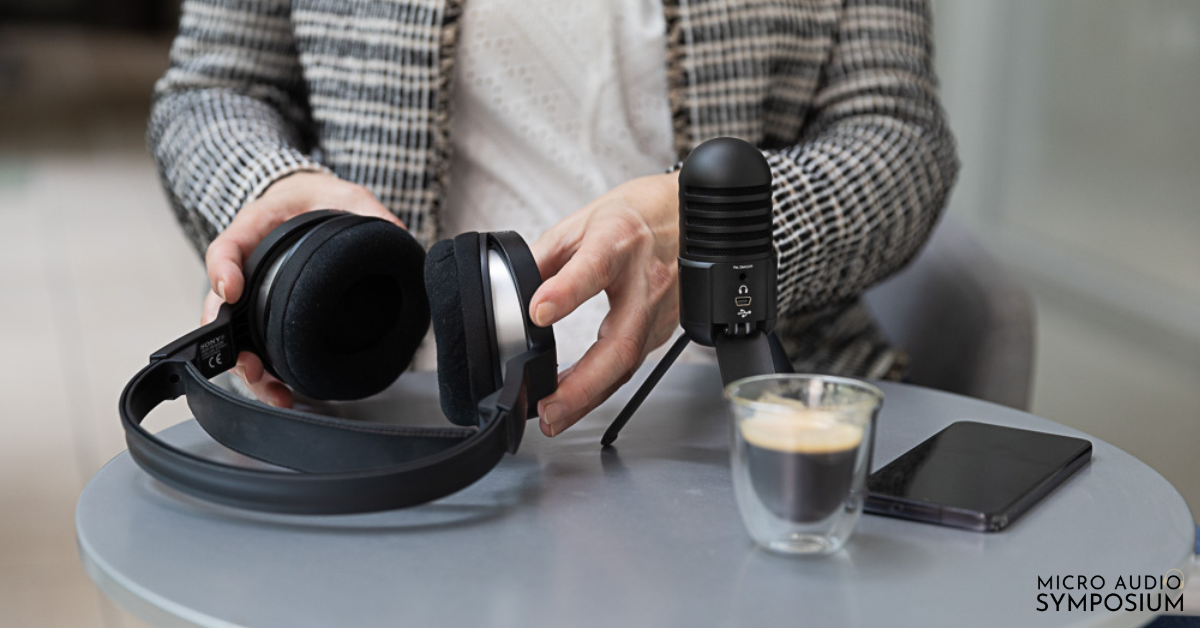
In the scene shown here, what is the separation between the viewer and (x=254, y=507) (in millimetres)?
479

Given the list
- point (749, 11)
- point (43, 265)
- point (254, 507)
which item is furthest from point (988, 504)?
point (43, 265)

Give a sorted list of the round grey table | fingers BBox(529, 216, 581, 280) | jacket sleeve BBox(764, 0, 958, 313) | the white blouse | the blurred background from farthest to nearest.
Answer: the blurred background
the white blouse
jacket sleeve BBox(764, 0, 958, 313)
fingers BBox(529, 216, 581, 280)
the round grey table

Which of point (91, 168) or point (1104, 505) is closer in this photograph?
point (1104, 505)

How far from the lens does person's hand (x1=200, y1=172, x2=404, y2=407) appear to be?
662mm

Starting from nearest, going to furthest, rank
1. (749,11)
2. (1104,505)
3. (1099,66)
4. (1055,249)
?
(1104,505) → (749,11) → (1099,66) → (1055,249)

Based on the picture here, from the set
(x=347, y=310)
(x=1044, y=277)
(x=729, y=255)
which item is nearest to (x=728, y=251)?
(x=729, y=255)

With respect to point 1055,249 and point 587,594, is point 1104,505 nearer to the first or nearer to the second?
point 587,594

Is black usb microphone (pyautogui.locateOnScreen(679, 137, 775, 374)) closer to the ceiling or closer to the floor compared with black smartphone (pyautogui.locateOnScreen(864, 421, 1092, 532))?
closer to the ceiling

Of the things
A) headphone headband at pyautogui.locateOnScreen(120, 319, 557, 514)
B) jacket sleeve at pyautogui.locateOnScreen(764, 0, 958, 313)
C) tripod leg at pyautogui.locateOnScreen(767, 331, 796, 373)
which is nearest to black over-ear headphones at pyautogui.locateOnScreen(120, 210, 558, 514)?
headphone headband at pyautogui.locateOnScreen(120, 319, 557, 514)

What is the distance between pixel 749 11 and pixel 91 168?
501 cm

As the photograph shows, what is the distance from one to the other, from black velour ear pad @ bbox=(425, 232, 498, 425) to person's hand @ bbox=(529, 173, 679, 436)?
31 millimetres

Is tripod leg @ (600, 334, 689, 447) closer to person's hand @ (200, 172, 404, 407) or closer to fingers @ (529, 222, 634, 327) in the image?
fingers @ (529, 222, 634, 327)

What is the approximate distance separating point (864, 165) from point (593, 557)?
46 cm

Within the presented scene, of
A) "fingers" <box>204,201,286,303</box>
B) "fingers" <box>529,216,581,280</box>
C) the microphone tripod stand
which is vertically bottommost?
the microphone tripod stand
